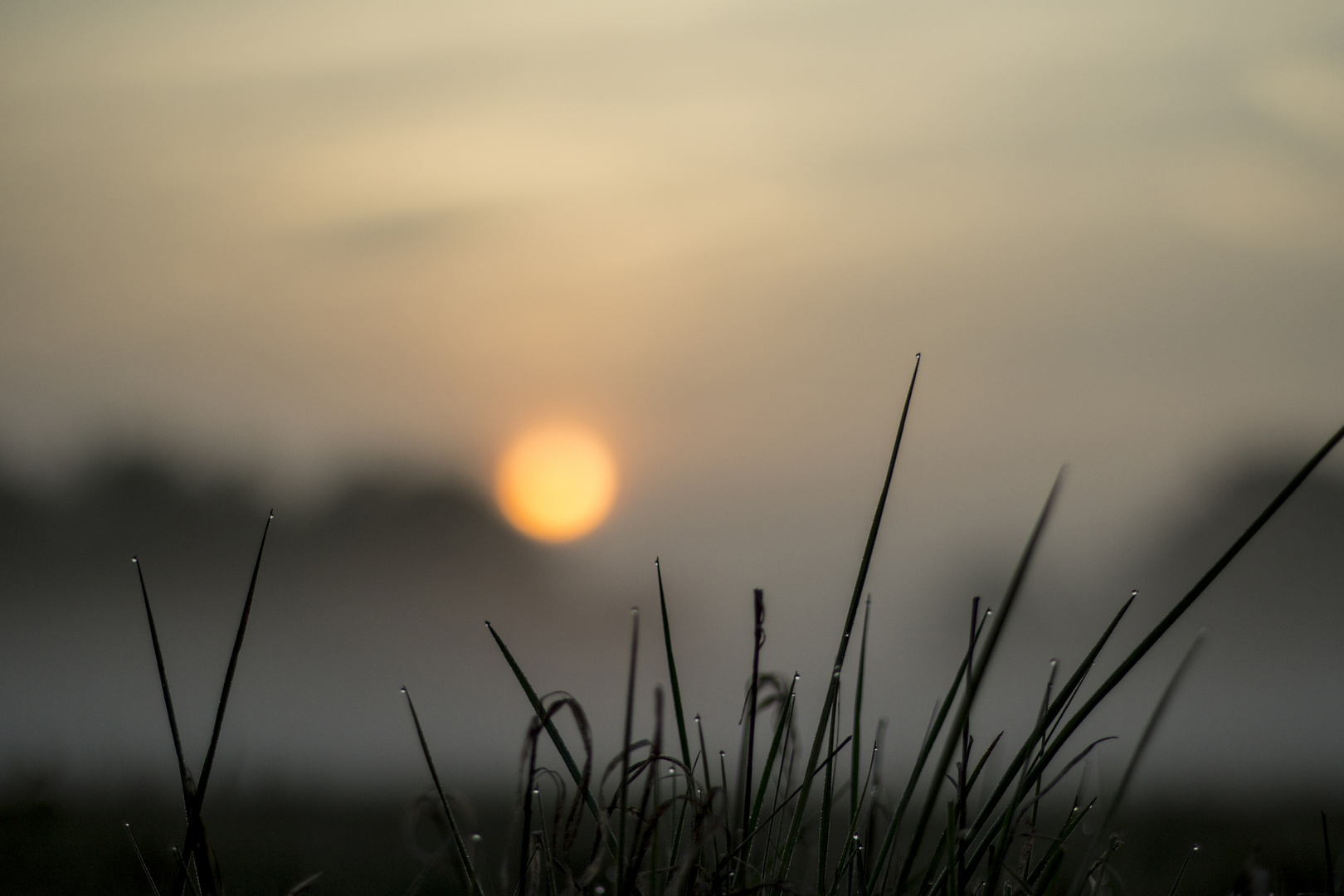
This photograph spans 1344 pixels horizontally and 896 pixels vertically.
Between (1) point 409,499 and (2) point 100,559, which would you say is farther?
(1) point 409,499

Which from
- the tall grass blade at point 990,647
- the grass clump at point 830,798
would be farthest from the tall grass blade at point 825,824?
the tall grass blade at point 990,647

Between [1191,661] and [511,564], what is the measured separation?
31.9 m

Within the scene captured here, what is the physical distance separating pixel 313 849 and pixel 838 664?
311 cm

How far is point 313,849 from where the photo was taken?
362 centimetres

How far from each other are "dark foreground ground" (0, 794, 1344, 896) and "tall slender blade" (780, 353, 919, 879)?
32cm

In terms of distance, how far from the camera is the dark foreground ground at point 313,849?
214cm

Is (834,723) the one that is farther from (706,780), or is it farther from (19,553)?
(19,553)

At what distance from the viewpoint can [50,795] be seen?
2.23 meters

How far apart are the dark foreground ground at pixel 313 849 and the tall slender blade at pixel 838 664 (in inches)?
12.5

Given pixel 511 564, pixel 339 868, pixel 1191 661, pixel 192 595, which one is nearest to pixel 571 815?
pixel 1191 661

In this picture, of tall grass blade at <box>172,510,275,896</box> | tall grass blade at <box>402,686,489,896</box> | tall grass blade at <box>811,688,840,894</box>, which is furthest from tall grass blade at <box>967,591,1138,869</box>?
tall grass blade at <box>172,510,275,896</box>

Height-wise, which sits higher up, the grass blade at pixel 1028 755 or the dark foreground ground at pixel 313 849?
the grass blade at pixel 1028 755

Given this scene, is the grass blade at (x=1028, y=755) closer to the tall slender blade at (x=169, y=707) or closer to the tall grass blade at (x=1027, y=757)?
the tall grass blade at (x=1027, y=757)

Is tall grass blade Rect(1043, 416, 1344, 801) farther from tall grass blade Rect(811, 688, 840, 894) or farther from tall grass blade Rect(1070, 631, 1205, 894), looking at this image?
tall grass blade Rect(811, 688, 840, 894)
